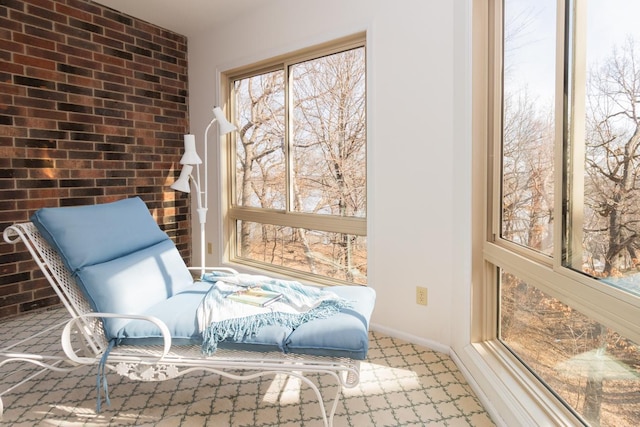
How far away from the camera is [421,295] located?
2.39m

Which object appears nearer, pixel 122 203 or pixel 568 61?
pixel 568 61

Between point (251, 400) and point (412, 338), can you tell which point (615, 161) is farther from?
point (251, 400)

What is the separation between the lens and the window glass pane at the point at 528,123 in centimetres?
156

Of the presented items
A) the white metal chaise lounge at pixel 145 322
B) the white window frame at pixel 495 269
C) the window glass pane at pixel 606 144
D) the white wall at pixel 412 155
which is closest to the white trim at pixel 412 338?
the white wall at pixel 412 155

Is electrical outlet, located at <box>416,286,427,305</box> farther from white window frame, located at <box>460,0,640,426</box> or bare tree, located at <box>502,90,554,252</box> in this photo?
bare tree, located at <box>502,90,554,252</box>

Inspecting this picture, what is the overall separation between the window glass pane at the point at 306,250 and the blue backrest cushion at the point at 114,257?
3.88 ft

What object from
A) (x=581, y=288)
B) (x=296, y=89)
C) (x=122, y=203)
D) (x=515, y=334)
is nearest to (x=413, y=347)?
(x=515, y=334)

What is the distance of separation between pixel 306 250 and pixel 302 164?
27.4 inches

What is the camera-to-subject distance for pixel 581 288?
51.0 inches

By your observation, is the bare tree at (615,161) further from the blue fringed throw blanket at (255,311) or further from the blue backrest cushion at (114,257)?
the blue backrest cushion at (114,257)

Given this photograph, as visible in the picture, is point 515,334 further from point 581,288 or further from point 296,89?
point 296,89

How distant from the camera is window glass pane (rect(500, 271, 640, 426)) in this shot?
1.17 m

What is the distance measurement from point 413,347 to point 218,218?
217 cm

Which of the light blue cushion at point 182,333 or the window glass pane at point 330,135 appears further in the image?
the window glass pane at point 330,135
